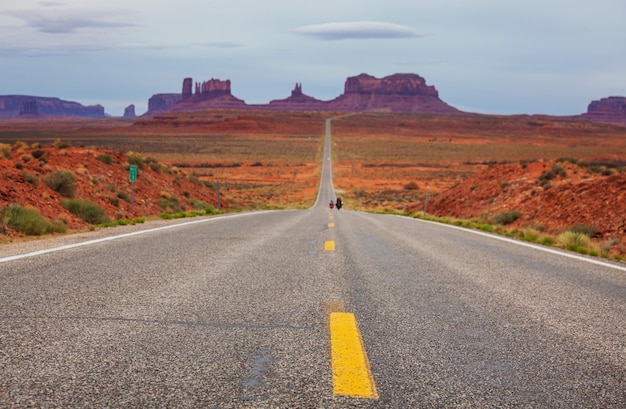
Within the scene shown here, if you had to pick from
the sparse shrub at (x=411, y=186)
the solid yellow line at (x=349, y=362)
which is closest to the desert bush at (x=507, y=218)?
the solid yellow line at (x=349, y=362)

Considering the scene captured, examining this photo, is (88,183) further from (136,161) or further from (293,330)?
(293,330)

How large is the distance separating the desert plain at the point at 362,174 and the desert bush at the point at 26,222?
0.44 meters

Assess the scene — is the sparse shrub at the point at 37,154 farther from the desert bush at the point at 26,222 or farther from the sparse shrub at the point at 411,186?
the sparse shrub at the point at 411,186

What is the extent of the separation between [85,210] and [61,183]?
2311mm

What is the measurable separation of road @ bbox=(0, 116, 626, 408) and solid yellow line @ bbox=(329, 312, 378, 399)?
0.14 feet

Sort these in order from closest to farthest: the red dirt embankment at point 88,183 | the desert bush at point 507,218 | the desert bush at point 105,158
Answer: the red dirt embankment at point 88,183, the desert bush at point 507,218, the desert bush at point 105,158

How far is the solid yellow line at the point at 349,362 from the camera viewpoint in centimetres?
317

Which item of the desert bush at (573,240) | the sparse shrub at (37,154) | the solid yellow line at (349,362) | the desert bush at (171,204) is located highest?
the sparse shrub at (37,154)

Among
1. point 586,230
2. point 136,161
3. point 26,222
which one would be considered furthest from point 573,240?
point 136,161

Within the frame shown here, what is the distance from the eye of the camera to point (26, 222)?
1168 cm

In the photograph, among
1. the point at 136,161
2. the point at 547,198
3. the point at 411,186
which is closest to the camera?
the point at 547,198

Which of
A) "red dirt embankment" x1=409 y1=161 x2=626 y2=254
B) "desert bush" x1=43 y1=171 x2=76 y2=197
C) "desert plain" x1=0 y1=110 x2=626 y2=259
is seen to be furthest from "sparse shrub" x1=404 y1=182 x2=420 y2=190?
"desert bush" x1=43 y1=171 x2=76 y2=197

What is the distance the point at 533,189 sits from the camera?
2547cm

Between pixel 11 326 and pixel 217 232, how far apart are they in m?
8.21
